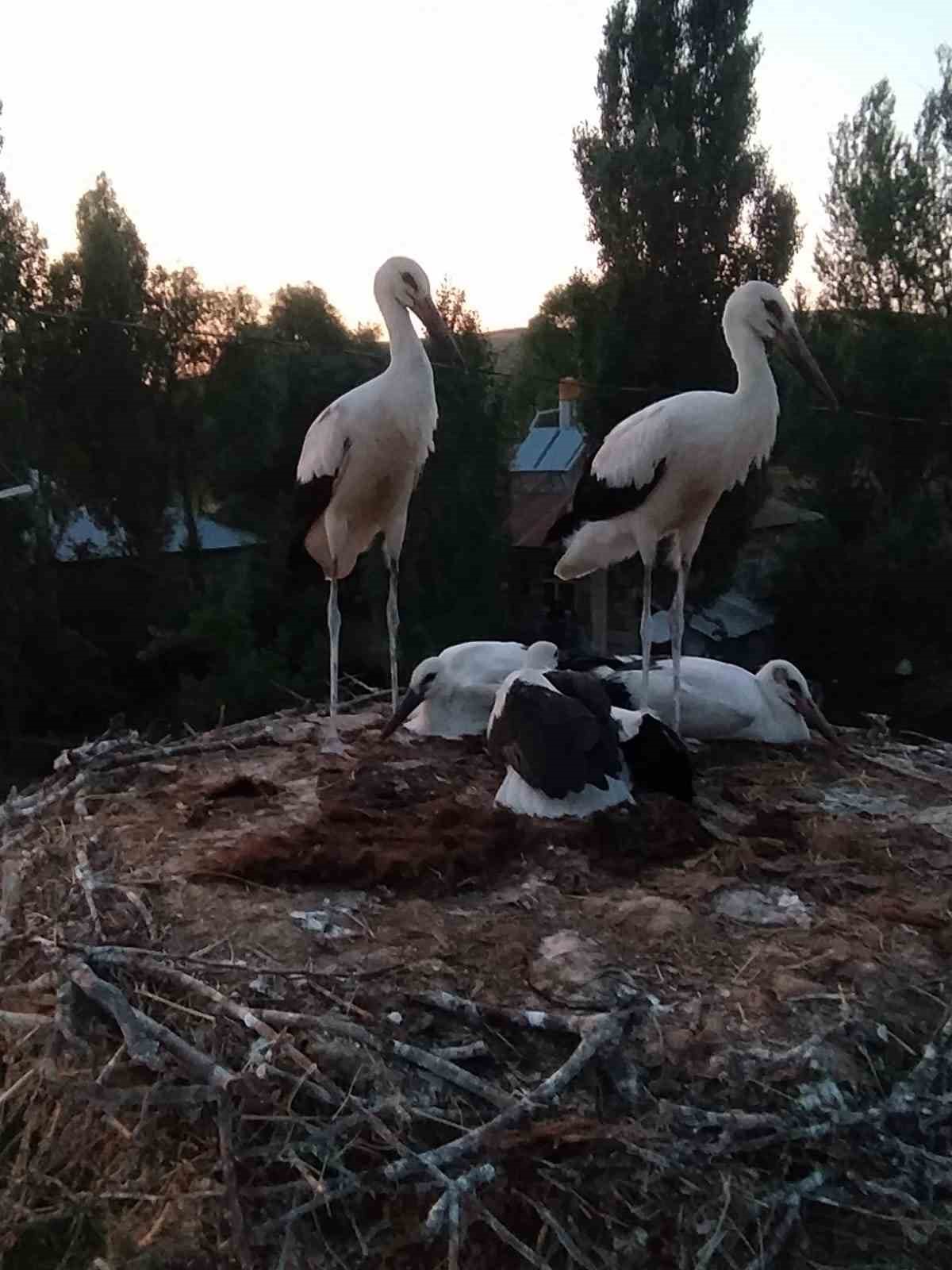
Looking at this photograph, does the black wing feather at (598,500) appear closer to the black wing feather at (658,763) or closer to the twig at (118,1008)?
the black wing feather at (658,763)

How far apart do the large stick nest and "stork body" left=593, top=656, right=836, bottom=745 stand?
114 centimetres

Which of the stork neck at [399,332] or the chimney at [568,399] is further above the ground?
the stork neck at [399,332]

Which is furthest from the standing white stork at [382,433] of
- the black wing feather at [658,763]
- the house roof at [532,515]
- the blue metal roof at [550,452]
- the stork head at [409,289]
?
the blue metal roof at [550,452]

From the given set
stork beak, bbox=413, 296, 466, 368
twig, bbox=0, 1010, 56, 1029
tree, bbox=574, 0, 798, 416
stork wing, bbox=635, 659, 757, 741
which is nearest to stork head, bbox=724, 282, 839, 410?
stork beak, bbox=413, 296, 466, 368

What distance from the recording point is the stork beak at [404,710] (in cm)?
481

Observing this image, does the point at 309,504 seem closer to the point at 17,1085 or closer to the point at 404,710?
the point at 404,710

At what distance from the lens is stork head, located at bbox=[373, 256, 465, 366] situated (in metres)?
4.81

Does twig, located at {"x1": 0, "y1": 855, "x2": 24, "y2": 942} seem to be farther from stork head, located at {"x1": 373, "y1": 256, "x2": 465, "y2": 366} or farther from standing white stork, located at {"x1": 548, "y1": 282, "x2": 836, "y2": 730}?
stork head, located at {"x1": 373, "y1": 256, "x2": 465, "y2": 366}

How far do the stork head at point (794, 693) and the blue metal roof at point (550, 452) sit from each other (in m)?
9.13

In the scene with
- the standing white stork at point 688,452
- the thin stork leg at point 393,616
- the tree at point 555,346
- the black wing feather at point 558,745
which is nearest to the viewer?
the black wing feather at point 558,745

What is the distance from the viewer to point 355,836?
343 cm

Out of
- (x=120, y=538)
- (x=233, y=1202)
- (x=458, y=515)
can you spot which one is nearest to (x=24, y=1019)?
(x=233, y=1202)

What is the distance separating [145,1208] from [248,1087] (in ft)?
1.01

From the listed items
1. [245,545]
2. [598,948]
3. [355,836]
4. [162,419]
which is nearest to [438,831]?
[355,836]
